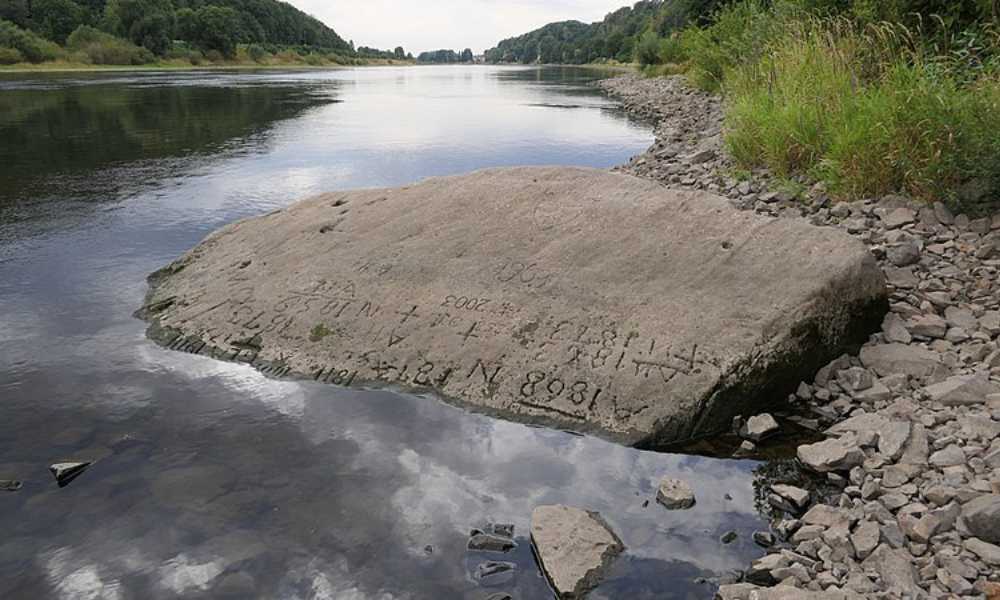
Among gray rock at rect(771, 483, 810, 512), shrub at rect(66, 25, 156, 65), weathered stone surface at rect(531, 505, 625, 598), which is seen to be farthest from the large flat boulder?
shrub at rect(66, 25, 156, 65)

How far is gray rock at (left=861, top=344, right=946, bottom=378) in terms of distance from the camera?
191 inches

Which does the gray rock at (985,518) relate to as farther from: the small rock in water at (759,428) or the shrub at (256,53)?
the shrub at (256,53)

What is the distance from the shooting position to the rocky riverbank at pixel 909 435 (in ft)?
10.4

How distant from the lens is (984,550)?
311 cm

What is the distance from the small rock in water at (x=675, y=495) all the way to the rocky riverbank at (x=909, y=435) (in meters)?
0.48

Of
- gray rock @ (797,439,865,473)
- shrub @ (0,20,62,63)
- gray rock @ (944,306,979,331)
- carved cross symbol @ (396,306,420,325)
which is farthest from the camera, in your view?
shrub @ (0,20,62,63)

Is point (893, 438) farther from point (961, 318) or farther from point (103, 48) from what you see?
point (103, 48)

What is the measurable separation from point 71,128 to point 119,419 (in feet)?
60.7

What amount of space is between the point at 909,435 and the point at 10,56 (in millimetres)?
67528

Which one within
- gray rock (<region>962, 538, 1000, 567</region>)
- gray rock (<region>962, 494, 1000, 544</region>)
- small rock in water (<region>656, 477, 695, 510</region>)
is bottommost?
small rock in water (<region>656, 477, 695, 510</region>)

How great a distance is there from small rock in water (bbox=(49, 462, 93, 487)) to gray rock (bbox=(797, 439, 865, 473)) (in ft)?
14.3

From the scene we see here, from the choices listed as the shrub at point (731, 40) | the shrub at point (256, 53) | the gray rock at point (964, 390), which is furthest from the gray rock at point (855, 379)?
the shrub at point (256, 53)

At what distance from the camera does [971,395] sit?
433 cm

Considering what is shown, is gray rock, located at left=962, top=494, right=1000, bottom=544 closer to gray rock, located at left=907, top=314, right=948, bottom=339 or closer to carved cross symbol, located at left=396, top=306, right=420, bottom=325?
gray rock, located at left=907, top=314, right=948, bottom=339
